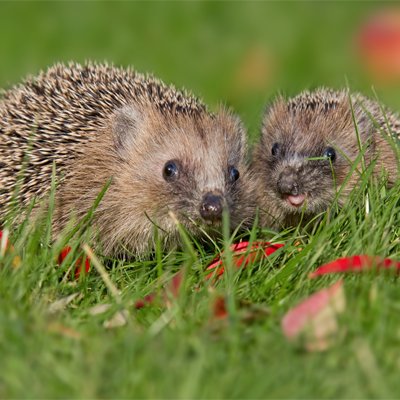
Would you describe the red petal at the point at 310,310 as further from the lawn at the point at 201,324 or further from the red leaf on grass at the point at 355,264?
the red leaf on grass at the point at 355,264

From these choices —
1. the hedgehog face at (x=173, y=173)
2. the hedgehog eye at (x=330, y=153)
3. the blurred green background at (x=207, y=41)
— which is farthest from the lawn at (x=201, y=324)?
the blurred green background at (x=207, y=41)

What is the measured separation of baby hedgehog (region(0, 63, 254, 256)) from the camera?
20.2 ft

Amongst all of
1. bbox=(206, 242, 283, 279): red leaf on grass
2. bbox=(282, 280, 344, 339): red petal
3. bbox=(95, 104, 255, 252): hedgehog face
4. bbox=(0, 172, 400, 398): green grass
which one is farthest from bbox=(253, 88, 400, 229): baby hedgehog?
bbox=(282, 280, 344, 339): red petal

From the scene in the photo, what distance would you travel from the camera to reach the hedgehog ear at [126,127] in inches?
252

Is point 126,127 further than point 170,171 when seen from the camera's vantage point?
Yes

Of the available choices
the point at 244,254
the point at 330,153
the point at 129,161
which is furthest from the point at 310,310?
the point at 330,153

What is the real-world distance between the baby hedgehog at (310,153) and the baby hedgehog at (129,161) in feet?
0.85

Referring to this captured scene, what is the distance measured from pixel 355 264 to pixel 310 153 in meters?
1.90

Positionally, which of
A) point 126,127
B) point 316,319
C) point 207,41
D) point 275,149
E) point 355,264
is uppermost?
point 207,41

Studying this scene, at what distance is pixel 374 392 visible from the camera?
3727 millimetres

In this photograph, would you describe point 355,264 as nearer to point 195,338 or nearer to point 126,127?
point 195,338

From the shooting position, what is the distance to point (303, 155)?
665 centimetres

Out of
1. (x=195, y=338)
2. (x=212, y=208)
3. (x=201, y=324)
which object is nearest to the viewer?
(x=195, y=338)

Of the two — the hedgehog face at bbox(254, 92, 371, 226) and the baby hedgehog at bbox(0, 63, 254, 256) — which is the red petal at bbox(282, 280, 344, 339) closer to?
the baby hedgehog at bbox(0, 63, 254, 256)
